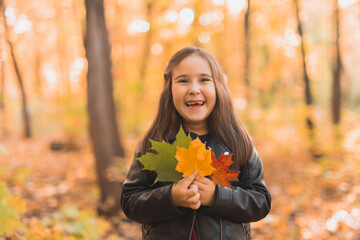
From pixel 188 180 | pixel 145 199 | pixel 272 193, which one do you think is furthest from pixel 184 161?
pixel 272 193

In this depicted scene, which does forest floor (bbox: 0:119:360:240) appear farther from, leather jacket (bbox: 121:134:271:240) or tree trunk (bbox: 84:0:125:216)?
leather jacket (bbox: 121:134:271:240)

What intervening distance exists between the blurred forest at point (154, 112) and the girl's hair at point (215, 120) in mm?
1533

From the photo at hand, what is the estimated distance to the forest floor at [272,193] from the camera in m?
3.60

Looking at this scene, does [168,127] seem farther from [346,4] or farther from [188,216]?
[346,4]

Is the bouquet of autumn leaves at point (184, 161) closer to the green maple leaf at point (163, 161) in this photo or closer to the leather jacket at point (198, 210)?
the green maple leaf at point (163, 161)

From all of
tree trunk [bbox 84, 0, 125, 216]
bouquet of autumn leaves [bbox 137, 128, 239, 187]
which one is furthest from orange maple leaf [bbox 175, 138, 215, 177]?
tree trunk [bbox 84, 0, 125, 216]

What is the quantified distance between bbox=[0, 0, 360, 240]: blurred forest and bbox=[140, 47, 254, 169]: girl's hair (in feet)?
5.03

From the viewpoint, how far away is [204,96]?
1.58 meters

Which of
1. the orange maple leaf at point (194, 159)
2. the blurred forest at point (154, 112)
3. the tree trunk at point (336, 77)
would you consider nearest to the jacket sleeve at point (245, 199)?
the orange maple leaf at point (194, 159)

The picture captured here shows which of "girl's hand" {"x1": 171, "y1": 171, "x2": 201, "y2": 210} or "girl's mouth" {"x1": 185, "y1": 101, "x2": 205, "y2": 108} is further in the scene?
"girl's mouth" {"x1": 185, "y1": 101, "x2": 205, "y2": 108}

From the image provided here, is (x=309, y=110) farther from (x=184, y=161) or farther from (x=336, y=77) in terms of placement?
(x=184, y=161)

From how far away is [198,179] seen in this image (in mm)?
1330

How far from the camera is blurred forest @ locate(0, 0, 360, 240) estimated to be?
170 inches

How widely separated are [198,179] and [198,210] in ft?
0.81
